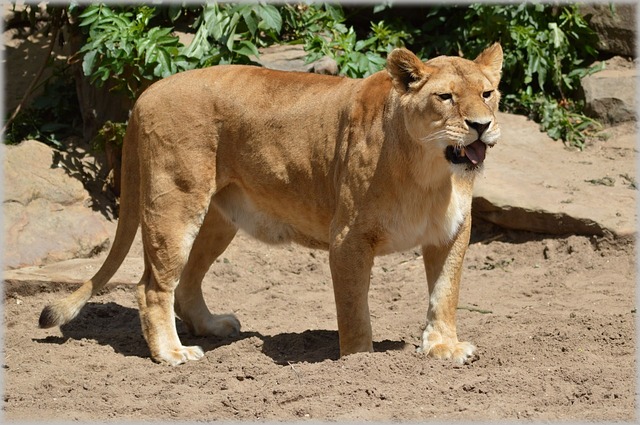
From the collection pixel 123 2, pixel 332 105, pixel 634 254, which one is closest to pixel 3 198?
pixel 123 2

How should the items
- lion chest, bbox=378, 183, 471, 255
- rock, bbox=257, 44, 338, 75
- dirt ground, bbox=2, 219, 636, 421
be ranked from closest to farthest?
1. dirt ground, bbox=2, 219, 636, 421
2. lion chest, bbox=378, 183, 471, 255
3. rock, bbox=257, 44, 338, 75

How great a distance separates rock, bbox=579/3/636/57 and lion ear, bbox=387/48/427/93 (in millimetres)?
5473

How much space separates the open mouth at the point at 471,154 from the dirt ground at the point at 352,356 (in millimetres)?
1173

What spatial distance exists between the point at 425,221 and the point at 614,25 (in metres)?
Result: 5.75

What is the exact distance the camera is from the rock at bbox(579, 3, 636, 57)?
10.8 meters

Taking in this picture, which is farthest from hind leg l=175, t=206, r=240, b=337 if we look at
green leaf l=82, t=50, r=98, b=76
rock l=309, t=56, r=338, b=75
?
rock l=309, t=56, r=338, b=75

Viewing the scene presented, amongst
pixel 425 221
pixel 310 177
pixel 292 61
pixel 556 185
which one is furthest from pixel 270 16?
pixel 425 221

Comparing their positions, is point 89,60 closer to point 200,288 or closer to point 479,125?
point 200,288

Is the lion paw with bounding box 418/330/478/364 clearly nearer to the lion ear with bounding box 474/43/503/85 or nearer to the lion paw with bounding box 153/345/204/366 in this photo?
the lion paw with bounding box 153/345/204/366

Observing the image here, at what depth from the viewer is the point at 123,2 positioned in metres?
9.30

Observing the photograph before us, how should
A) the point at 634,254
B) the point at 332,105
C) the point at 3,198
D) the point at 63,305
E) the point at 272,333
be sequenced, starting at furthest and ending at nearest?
1. the point at 3,198
2. the point at 634,254
3. the point at 272,333
4. the point at 63,305
5. the point at 332,105

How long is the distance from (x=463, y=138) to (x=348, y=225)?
926mm

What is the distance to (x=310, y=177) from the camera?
6473 mm

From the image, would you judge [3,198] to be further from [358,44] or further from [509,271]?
[509,271]
